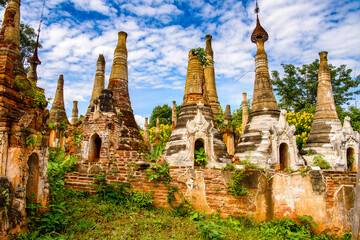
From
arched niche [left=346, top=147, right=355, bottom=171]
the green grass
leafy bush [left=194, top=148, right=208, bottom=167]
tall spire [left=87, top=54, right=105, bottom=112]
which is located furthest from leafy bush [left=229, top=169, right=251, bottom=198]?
tall spire [left=87, top=54, right=105, bottom=112]

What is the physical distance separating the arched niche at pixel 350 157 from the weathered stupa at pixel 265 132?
2.45m

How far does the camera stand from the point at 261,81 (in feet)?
36.9

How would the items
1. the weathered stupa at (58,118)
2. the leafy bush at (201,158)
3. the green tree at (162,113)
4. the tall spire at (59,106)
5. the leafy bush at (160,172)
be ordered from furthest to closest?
1. the green tree at (162,113)
2. the tall spire at (59,106)
3. the weathered stupa at (58,118)
4. the leafy bush at (201,158)
5. the leafy bush at (160,172)

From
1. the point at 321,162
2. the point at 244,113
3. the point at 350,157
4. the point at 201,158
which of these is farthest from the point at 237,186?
the point at 244,113

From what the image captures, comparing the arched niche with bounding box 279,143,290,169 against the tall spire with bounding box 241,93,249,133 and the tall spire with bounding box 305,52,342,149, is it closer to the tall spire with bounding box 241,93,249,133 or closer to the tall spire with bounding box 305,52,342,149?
the tall spire with bounding box 305,52,342,149

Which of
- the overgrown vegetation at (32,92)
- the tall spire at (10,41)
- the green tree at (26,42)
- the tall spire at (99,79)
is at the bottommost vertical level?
the overgrown vegetation at (32,92)

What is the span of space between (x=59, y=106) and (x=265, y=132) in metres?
11.8

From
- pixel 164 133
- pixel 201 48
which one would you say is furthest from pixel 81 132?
pixel 164 133

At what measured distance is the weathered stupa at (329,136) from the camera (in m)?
10.3

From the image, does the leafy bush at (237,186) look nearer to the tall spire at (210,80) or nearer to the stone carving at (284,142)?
the stone carving at (284,142)

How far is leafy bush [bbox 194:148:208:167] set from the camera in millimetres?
8305

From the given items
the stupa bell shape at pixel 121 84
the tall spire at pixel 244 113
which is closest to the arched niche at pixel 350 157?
the tall spire at pixel 244 113

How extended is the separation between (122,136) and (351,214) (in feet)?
26.1

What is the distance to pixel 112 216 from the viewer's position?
6.54 m
